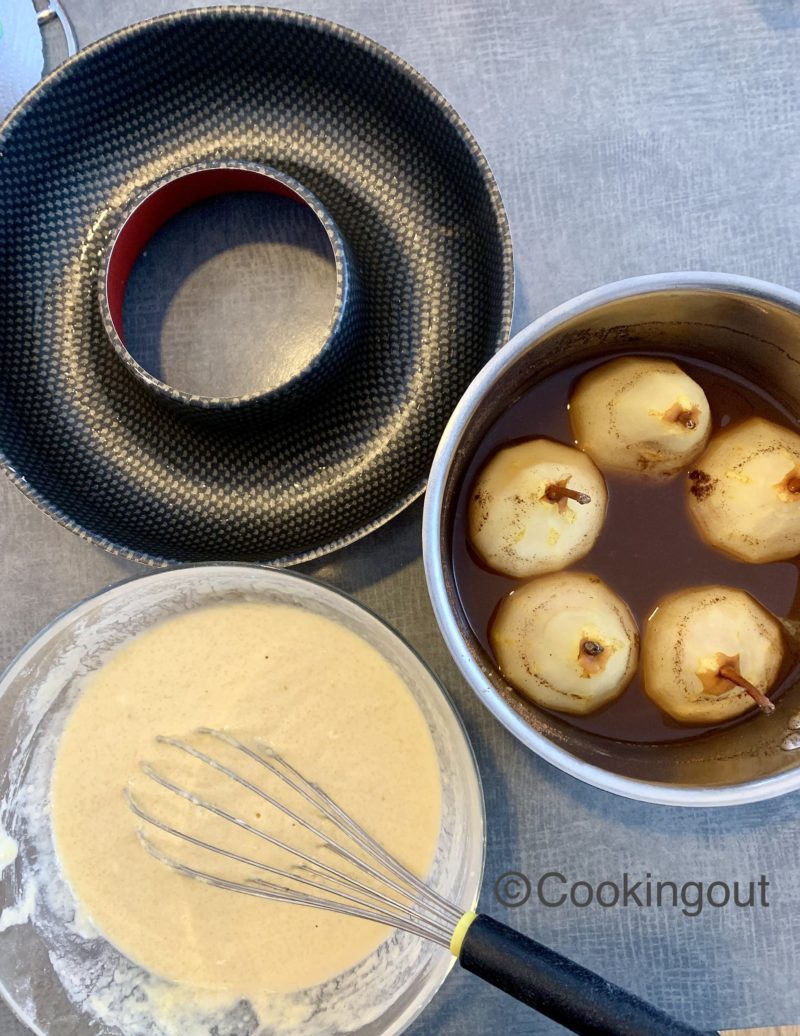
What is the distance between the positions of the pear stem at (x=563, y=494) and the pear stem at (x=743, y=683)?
10cm

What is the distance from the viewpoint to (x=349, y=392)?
519mm

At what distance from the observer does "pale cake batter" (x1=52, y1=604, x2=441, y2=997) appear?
0.51 m

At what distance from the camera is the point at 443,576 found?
0.37m

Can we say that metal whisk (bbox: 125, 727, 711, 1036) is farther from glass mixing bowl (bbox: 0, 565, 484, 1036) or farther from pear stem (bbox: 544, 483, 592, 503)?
pear stem (bbox: 544, 483, 592, 503)

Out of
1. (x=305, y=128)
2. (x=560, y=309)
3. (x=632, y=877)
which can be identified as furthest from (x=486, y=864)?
(x=305, y=128)

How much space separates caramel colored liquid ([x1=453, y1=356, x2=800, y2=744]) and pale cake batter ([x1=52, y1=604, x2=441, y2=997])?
95 mm

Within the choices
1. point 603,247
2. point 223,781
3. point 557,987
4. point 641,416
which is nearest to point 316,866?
point 223,781

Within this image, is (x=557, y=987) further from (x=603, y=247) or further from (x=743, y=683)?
(x=603, y=247)

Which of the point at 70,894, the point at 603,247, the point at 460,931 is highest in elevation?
the point at 603,247

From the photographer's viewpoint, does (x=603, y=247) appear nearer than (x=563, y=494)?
No

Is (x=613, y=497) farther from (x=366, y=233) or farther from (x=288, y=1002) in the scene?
(x=288, y=1002)

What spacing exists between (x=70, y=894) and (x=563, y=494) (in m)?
0.40

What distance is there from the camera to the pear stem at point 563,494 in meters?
0.41

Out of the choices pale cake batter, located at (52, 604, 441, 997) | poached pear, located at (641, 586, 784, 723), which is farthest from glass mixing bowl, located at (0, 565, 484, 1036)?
poached pear, located at (641, 586, 784, 723)
